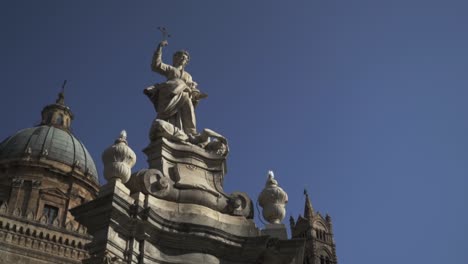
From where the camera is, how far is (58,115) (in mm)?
53375

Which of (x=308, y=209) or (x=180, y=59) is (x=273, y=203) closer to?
(x=180, y=59)

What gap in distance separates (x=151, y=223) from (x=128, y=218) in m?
0.44

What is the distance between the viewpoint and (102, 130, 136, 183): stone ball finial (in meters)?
10.1

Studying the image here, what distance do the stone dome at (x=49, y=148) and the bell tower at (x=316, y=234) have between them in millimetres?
49695

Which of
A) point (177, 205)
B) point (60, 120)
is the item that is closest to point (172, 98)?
point (177, 205)

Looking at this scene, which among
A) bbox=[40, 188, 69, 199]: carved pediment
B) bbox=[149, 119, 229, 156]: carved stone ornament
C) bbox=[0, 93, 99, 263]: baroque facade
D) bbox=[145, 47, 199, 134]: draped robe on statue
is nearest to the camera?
bbox=[149, 119, 229, 156]: carved stone ornament

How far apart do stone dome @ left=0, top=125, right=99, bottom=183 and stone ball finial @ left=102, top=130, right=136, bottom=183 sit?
37.2 metres

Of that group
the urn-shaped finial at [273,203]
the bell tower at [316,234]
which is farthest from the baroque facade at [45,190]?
the bell tower at [316,234]

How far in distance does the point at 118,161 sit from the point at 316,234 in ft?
293

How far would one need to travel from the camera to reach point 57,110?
53656 mm

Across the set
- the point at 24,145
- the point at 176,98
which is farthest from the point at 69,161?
the point at 176,98

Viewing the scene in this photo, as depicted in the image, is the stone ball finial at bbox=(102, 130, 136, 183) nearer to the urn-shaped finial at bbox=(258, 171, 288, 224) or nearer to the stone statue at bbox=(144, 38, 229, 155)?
the stone statue at bbox=(144, 38, 229, 155)

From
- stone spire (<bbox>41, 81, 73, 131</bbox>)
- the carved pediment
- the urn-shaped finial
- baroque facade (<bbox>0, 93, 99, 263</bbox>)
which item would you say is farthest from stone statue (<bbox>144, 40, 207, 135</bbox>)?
stone spire (<bbox>41, 81, 73, 131</bbox>)

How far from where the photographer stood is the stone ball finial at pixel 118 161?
10109mm
